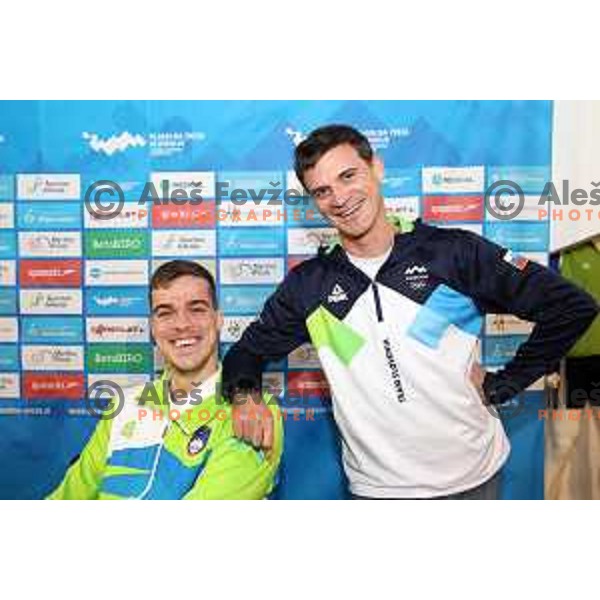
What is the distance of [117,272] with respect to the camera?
6.40 feet

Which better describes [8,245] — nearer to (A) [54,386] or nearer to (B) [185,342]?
(A) [54,386]

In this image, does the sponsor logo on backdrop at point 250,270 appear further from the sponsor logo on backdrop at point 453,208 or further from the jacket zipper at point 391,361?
the sponsor logo on backdrop at point 453,208

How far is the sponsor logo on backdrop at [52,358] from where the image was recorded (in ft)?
6.50

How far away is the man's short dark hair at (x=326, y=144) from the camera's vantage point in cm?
189

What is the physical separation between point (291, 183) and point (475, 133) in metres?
0.45

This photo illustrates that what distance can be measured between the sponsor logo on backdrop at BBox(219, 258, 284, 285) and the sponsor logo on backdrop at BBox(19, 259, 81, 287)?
0.36 metres

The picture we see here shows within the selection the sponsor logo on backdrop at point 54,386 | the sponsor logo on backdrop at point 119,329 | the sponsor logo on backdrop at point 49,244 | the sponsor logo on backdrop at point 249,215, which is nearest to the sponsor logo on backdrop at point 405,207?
the sponsor logo on backdrop at point 249,215

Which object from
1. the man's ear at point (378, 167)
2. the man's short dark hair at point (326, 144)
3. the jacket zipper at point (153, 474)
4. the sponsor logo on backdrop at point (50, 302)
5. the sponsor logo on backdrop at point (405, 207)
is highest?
the man's short dark hair at point (326, 144)

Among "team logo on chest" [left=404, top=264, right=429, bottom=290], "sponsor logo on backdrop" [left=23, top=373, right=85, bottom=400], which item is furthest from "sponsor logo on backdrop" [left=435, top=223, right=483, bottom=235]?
"sponsor logo on backdrop" [left=23, top=373, right=85, bottom=400]


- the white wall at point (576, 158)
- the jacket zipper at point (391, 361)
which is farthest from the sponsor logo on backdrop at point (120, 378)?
the white wall at point (576, 158)

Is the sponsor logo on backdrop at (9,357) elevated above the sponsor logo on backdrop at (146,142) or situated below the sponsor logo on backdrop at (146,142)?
below

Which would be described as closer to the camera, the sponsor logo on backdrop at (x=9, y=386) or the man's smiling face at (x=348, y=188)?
the man's smiling face at (x=348, y=188)

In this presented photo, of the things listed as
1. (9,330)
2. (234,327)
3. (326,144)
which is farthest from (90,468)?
(326,144)
